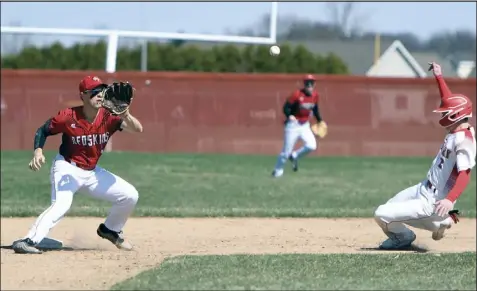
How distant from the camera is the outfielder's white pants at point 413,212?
8.91 metres

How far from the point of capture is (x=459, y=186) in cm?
849

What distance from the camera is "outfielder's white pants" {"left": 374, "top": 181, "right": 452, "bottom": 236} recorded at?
891cm

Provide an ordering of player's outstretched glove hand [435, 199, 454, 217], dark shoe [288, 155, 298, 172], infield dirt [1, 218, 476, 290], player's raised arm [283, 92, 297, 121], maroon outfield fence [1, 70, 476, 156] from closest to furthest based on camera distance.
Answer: infield dirt [1, 218, 476, 290]
player's outstretched glove hand [435, 199, 454, 217]
player's raised arm [283, 92, 297, 121]
dark shoe [288, 155, 298, 172]
maroon outfield fence [1, 70, 476, 156]

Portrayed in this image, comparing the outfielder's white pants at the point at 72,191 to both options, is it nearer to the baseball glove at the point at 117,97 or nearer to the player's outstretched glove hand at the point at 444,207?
the baseball glove at the point at 117,97

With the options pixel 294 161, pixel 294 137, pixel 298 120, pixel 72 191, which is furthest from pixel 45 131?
pixel 294 161

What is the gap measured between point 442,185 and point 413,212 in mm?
365

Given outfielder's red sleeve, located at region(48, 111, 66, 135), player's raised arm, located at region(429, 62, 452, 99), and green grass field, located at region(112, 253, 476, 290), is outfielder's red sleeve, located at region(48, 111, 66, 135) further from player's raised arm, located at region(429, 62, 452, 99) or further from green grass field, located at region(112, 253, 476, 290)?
player's raised arm, located at region(429, 62, 452, 99)

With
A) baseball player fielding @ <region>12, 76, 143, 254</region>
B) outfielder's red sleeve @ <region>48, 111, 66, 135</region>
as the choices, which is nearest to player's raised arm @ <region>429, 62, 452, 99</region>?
baseball player fielding @ <region>12, 76, 143, 254</region>

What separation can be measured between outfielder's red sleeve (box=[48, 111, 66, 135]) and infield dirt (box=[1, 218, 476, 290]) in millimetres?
1116

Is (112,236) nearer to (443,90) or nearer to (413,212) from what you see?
(413,212)

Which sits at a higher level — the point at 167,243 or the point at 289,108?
the point at 289,108

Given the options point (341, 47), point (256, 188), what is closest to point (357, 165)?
point (256, 188)

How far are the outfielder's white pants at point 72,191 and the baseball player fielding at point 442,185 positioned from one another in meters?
2.43

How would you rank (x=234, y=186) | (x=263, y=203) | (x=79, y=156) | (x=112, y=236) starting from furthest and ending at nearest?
1. (x=234, y=186)
2. (x=263, y=203)
3. (x=112, y=236)
4. (x=79, y=156)
